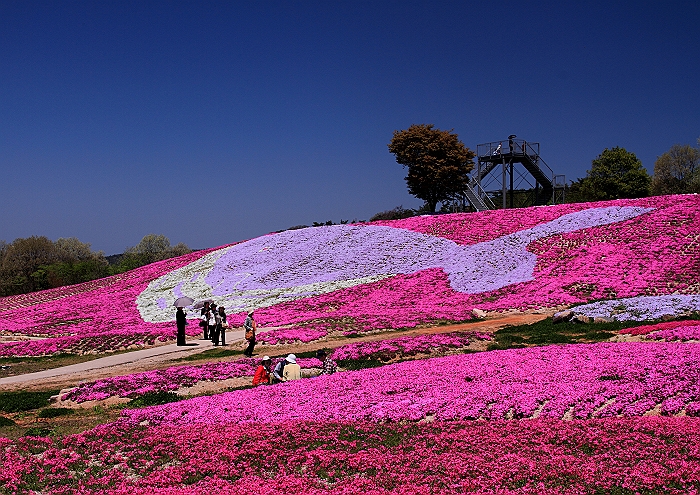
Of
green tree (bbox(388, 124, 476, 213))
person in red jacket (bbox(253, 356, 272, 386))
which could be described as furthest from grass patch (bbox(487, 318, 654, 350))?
green tree (bbox(388, 124, 476, 213))

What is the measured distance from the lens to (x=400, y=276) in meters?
42.3

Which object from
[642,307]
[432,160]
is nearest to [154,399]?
[642,307]

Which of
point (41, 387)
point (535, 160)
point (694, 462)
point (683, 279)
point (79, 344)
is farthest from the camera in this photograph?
point (535, 160)

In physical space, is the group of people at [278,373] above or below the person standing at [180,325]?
below

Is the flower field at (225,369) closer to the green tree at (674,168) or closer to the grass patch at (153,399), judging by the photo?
the grass patch at (153,399)

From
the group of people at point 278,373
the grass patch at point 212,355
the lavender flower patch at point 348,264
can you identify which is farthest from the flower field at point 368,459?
the lavender flower patch at point 348,264

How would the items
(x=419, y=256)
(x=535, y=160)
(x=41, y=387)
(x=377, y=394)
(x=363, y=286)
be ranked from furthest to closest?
(x=535, y=160) → (x=419, y=256) → (x=363, y=286) → (x=41, y=387) → (x=377, y=394)

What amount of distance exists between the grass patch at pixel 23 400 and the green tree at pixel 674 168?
285 ft

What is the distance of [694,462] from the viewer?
9195 millimetres

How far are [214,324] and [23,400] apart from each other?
37.8 feet

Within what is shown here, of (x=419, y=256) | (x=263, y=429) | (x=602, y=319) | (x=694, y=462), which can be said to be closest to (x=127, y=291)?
(x=419, y=256)

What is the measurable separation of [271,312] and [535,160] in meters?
41.9

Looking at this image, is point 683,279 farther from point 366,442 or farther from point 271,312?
point 366,442

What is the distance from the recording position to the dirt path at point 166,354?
68.8 ft
